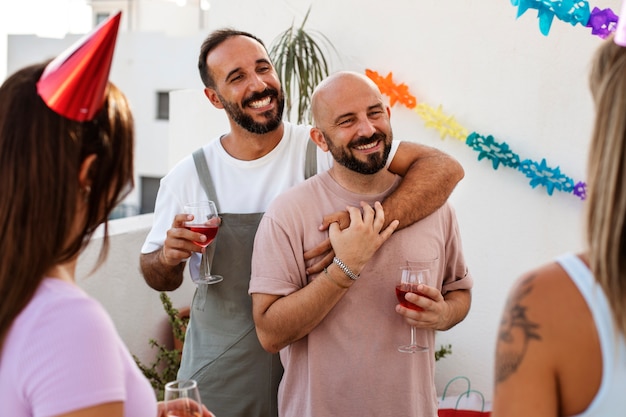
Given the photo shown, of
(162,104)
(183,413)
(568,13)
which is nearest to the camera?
(183,413)

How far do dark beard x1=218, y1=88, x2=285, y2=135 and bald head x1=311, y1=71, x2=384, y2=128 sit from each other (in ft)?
0.71

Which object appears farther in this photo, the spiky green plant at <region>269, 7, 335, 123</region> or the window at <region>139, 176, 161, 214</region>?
the window at <region>139, 176, 161, 214</region>

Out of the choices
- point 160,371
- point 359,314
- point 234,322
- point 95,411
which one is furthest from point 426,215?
point 160,371

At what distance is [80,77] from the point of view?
130 cm

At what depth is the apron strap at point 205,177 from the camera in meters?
2.58

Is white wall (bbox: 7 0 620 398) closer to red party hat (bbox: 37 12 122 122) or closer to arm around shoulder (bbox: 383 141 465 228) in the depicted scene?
arm around shoulder (bbox: 383 141 465 228)

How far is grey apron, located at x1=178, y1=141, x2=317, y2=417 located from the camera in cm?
253

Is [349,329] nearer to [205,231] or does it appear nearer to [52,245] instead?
A: [205,231]

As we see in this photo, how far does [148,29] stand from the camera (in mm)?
22156

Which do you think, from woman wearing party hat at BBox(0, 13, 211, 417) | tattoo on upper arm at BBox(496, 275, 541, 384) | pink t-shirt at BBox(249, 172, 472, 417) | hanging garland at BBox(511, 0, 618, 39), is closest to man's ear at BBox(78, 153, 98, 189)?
woman wearing party hat at BBox(0, 13, 211, 417)

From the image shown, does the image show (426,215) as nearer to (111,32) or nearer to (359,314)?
(359,314)

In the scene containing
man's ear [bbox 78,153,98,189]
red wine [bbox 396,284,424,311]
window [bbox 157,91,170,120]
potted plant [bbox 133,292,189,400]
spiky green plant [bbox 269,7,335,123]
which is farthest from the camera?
window [bbox 157,91,170,120]

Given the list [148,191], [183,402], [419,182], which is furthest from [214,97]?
[148,191]

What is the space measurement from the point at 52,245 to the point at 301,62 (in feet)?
10.2
